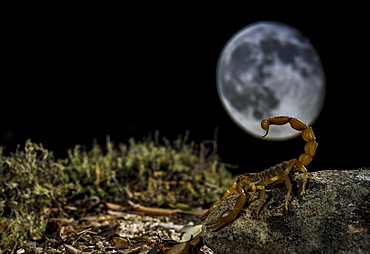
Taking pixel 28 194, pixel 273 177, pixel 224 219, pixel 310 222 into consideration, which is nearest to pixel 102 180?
pixel 28 194

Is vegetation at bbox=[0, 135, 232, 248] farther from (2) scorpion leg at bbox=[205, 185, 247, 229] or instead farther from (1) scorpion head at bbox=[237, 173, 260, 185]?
(1) scorpion head at bbox=[237, 173, 260, 185]

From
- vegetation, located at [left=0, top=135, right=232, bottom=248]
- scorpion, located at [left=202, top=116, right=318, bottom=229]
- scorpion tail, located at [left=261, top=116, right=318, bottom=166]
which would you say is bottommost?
vegetation, located at [left=0, top=135, right=232, bottom=248]

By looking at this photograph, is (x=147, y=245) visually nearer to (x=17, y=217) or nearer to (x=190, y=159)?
(x=17, y=217)

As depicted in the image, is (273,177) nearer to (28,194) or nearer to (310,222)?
(310,222)

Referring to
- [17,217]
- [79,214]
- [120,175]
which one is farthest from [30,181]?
[120,175]

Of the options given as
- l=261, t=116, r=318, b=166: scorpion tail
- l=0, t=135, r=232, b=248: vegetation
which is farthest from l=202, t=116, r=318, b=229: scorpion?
l=0, t=135, r=232, b=248: vegetation
